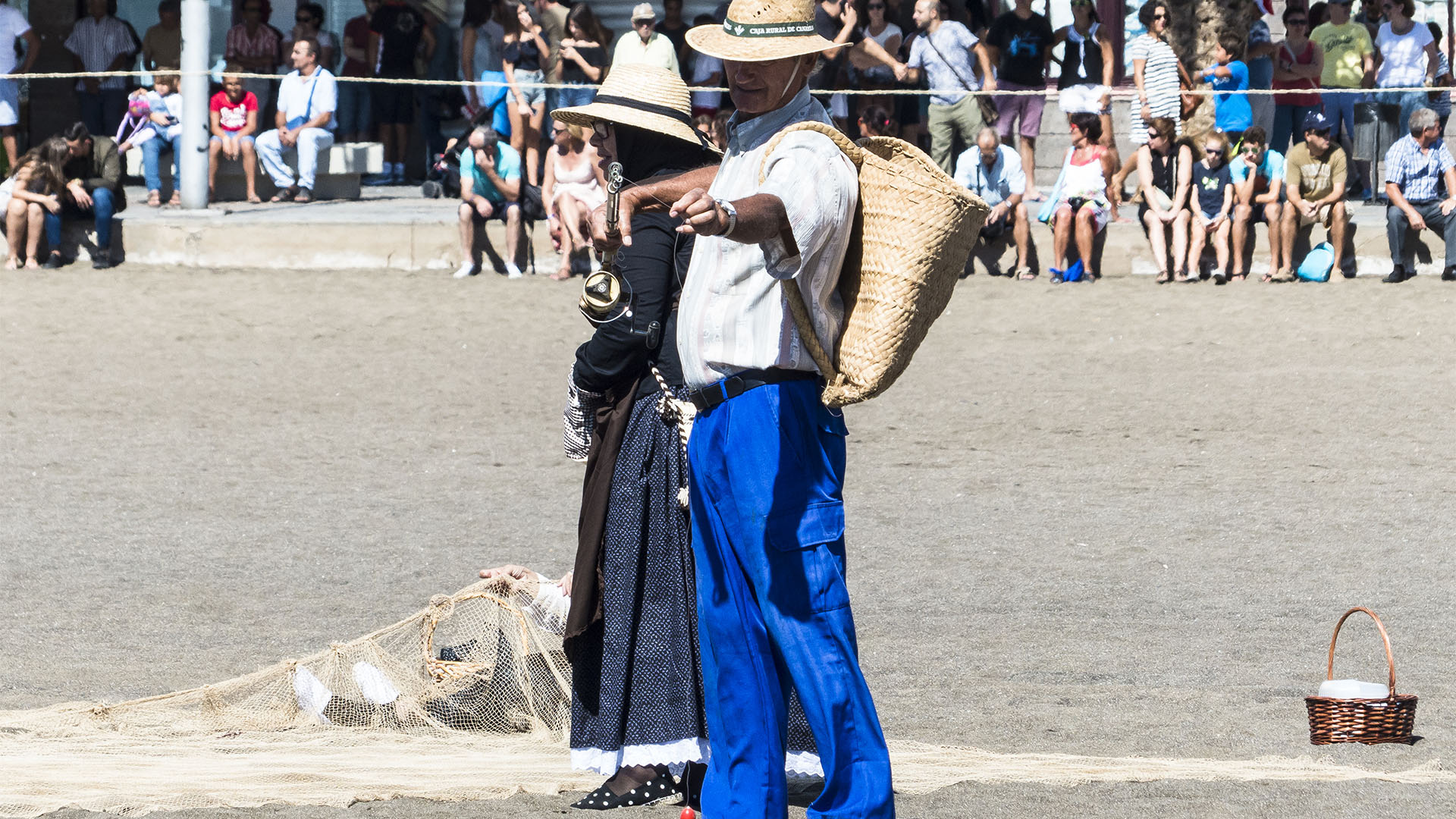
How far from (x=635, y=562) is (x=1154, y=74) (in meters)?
11.0

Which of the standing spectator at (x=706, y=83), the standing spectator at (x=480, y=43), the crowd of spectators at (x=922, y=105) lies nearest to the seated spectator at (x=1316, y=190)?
the crowd of spectators at (x=922, y=105)

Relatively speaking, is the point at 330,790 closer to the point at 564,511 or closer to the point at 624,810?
the point at 624,810

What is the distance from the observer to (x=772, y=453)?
3.70 metres

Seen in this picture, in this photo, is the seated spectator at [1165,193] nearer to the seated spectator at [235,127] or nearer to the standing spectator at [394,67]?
the standing spectator at [394,67]

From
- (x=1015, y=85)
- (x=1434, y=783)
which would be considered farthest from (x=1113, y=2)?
(x=1434, y=783)

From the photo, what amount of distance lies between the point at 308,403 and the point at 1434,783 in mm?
7327

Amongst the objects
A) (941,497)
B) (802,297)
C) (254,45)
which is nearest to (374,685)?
(802,297)

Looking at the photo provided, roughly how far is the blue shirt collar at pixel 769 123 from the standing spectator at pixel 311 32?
13708 millimetres

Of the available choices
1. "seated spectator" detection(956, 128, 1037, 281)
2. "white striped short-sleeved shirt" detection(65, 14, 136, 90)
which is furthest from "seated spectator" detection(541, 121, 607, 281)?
"white striped short-sleeved shirt" detection(65, 14, 136, 90)

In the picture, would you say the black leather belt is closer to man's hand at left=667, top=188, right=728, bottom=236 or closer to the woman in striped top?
man's hand at left=667, top=188, right=728, bottom=236

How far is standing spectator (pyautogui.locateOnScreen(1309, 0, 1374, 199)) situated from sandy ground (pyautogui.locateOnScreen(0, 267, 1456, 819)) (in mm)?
2543

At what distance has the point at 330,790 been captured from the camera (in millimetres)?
4461

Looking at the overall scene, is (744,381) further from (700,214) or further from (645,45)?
(645,45)

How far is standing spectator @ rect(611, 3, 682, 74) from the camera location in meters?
14.4
